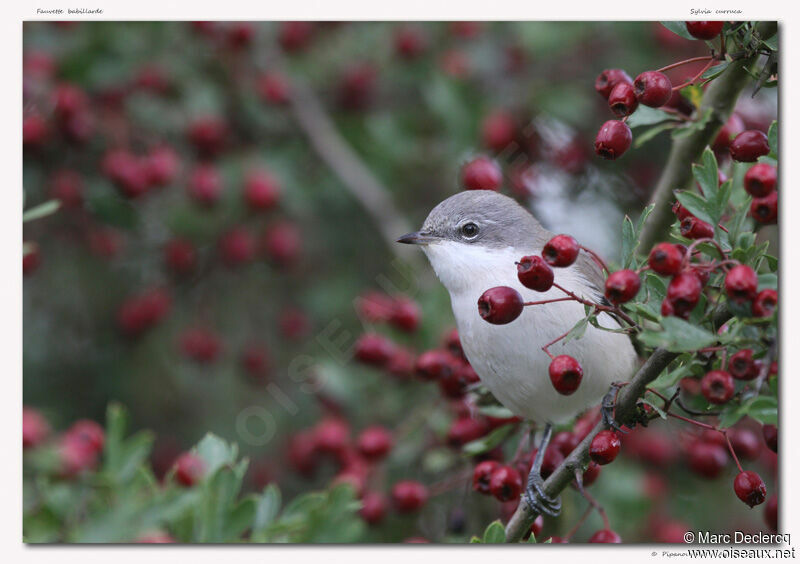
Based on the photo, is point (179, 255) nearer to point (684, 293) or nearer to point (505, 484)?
point (505, 484)

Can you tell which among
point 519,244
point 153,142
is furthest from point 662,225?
point 153,142

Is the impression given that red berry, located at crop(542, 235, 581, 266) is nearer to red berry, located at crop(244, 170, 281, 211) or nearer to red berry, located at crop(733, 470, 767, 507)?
red berry, located at crop(733, 470, 767, 507)

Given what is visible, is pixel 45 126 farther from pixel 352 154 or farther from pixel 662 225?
pixel 662 225

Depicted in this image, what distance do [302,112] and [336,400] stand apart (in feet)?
3.15

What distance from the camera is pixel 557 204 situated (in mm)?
2275

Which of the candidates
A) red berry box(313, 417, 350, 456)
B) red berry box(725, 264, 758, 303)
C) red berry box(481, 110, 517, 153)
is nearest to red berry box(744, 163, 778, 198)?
red berry box(725, 264, 758, 303)

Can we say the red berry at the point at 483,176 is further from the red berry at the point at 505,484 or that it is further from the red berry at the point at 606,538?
the red berry at the point at 606,538

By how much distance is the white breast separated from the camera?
145cm

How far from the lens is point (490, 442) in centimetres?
152

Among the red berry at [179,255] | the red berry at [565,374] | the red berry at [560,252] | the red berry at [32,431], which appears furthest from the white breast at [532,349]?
the red berry at [179,255]

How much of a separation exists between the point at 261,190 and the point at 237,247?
0.66ft

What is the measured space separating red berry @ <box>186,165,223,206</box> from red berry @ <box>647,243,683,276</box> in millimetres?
1706

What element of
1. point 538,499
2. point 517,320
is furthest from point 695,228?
point 538,499

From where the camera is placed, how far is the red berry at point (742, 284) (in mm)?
999
